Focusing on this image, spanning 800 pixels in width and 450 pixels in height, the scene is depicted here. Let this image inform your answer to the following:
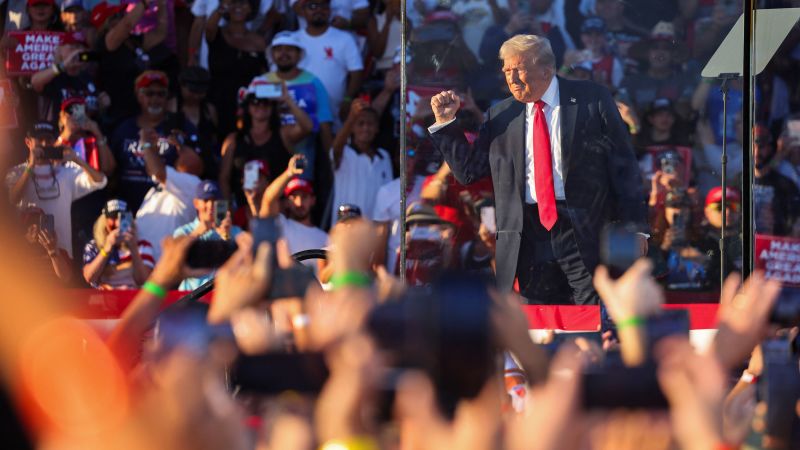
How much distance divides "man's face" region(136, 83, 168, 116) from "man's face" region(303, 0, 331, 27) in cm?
99

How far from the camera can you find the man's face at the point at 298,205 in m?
7.09

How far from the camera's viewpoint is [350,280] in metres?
2.61

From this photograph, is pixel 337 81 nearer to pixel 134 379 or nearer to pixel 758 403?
pixel 758 403

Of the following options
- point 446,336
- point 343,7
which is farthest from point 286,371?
point 343,7

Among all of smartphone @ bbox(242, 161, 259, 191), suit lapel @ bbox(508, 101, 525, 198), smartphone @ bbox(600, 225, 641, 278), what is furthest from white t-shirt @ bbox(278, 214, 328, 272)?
smartphone @ bbox(600, 225, 641, 278)

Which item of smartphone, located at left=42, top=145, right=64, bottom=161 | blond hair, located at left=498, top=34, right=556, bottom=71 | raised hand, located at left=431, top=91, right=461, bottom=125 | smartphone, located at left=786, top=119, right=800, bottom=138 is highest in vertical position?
blond hair, located at left=498, top=34, right=556, bottom=71

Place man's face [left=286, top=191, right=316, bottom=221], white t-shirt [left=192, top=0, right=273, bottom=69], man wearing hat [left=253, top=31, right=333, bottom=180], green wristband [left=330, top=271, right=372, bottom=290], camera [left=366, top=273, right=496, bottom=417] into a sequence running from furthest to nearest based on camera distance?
white t-shirt [left=192, top=0, right=273, bottom=69] → man wearing hat [left=253, top=31, right=333, bottom=180] → man's face [left=286, top=191, right=316, bottom=221] → green wristband [left=330, top=271, right=372, bottom=290] → camera [left=366, top=273, right=496, bottom=417]

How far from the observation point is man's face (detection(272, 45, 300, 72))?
7.60 metres

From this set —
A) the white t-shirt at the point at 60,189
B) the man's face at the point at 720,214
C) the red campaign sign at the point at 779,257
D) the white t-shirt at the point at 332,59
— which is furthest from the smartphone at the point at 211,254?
the white t-shirt at the point at 332,59

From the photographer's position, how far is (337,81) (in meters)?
7.78

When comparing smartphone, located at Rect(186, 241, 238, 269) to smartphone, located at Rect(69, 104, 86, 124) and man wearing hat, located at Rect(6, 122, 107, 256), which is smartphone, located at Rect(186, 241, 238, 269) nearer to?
man wearing hat, located at Rect(6, 122, 107, 256)

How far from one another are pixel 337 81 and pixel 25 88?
1.88 meters

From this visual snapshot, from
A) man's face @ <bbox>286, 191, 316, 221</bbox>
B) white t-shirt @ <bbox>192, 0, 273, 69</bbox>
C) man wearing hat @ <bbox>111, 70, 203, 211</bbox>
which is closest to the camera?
man's face @ <bbox>286, 191, 316, 221</bbox>

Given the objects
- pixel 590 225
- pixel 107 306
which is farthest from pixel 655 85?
pixel 107 306
